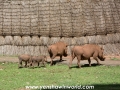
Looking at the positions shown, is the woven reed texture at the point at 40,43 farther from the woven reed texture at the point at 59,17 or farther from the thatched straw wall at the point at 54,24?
→ the woven reed texture at the point at 59,17

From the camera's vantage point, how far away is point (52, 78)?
36.8 ft

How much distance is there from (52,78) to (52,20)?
9.60m

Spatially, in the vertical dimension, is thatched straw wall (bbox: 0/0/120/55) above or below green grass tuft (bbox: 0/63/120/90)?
above

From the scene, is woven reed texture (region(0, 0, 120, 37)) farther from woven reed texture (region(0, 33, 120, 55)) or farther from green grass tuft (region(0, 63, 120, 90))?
green grass tuft (region(0, 63, 120, 90))

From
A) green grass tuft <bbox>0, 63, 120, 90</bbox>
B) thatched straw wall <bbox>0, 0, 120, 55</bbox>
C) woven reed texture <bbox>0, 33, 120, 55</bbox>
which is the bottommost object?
green grass tuft <bbox>0, 63, 120, 90</bbox>

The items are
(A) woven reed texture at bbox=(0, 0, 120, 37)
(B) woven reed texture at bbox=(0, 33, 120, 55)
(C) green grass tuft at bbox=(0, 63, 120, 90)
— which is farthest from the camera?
(B) woven reed texture at bbox=(0, 33, 120, 55)

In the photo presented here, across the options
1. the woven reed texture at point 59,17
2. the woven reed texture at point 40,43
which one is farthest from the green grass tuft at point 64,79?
the woven reed texture at point 59,17

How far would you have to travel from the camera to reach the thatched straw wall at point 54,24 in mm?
20469

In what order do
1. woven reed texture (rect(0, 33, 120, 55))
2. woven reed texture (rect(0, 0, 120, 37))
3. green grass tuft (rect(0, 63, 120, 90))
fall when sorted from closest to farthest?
green grass tuft (rect(0, 63, 120, 90)) → woven reed texture (rect(0, 0, 120, 37)) → woven reed texture (rect(0, 33, 120, 55))

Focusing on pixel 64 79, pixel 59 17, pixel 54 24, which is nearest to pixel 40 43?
pixel 54 24

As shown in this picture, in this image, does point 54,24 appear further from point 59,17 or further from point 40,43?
point 40,43

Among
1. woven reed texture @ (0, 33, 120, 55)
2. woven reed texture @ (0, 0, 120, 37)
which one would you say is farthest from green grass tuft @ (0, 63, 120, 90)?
woven reed texture @ (0, 0, 120, 37)

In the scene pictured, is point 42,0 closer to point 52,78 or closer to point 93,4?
point 93,4

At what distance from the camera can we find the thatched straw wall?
67.2 feet
